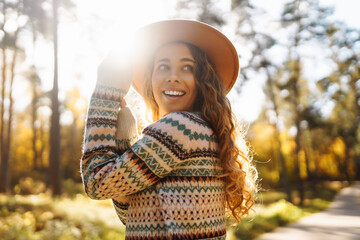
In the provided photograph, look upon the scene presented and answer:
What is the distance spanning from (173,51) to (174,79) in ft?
0.65

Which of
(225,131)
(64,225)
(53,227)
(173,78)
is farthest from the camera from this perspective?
(64,225)

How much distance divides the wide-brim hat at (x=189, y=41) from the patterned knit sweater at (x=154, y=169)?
53 cm

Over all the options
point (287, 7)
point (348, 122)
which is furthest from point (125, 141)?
point (348, 122)

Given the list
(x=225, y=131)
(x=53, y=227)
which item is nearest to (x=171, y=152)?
Result: (x=225, y=131)

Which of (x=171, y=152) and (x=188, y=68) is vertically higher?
(x=188, y=68)

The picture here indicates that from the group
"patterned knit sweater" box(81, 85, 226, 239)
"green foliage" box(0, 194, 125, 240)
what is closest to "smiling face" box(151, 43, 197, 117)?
"patterned knit sweater" box(81, 85, 226, 239)

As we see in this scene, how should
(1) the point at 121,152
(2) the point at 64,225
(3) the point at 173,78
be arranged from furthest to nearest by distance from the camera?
(2) the point at 64,225 < (3) the point at 173,78 < (1) the point at 121,152

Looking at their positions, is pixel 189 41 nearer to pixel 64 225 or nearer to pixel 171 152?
pixel 171 152

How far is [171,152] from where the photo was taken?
138 cm

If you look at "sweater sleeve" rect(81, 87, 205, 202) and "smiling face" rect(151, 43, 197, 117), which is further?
"smiling face" rect(151, 43, 197, 117)

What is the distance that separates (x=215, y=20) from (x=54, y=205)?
9.41 m

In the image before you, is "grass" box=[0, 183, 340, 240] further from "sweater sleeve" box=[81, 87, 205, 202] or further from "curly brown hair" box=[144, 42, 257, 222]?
"sweater sleeve" box=[81, 87, 205, 202]

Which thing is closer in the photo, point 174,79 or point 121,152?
point 121,152

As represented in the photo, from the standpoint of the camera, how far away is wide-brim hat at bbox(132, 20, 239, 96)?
183 cm
